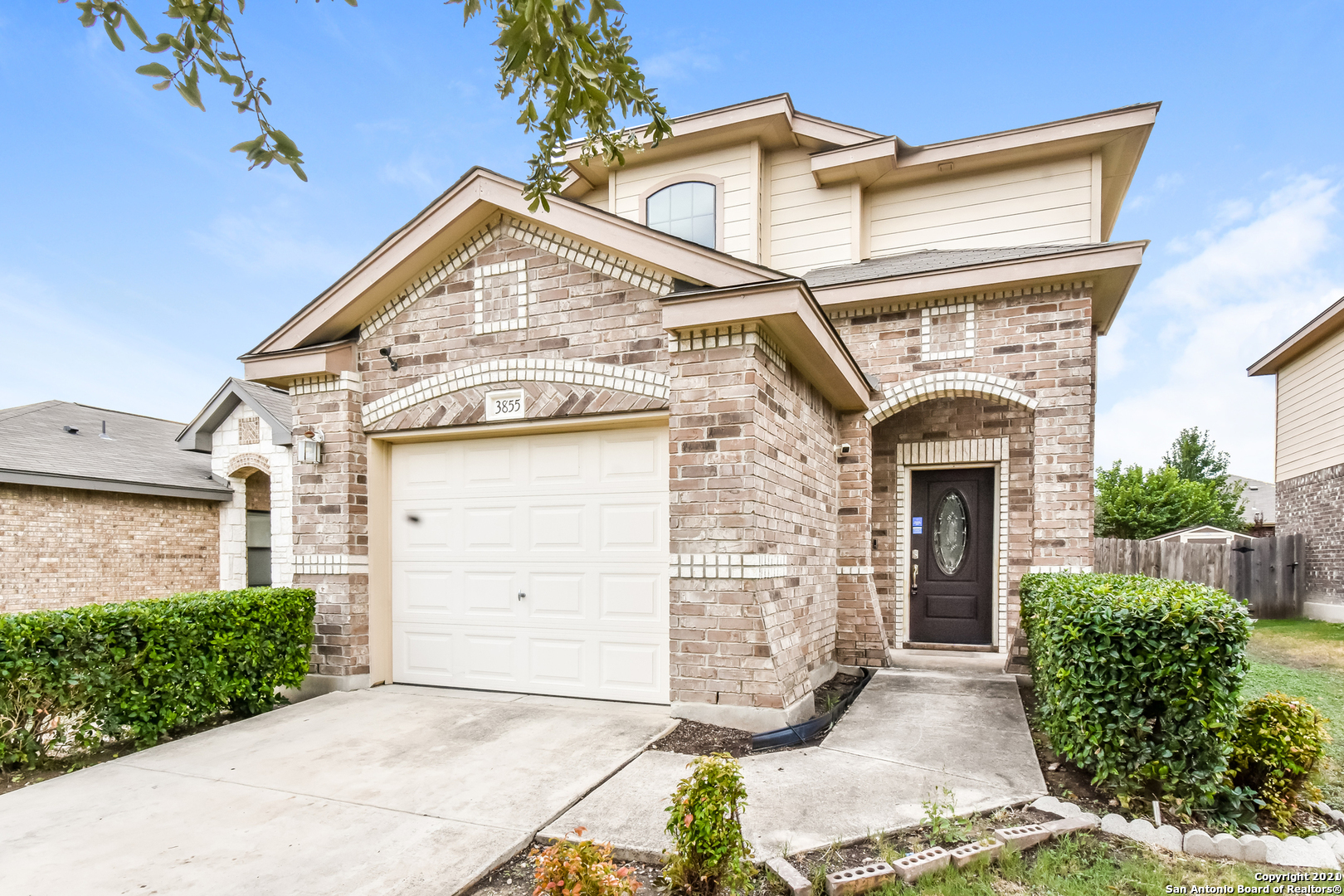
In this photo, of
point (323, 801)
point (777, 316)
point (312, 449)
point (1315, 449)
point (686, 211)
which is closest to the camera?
point (323, 801)

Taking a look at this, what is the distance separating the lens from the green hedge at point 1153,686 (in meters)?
3.30

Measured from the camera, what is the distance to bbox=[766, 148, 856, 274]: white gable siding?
8.64 metres

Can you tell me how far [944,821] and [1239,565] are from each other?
13.4 m

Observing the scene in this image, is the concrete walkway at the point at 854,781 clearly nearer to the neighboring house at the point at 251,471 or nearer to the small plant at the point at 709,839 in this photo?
the small plant at the point at 709,839

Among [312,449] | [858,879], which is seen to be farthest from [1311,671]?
[312,449]

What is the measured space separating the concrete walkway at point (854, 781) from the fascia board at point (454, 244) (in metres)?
3.21

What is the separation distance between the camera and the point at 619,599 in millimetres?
5426

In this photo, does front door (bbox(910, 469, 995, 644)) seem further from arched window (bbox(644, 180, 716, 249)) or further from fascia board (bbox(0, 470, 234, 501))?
fascia board (bbox(0, 470, 234, 501))

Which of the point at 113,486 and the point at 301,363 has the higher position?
the point at 301,363

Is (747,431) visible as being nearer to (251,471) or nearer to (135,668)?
(135,668)

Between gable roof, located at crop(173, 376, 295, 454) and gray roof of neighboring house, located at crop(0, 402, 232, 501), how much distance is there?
76 cm

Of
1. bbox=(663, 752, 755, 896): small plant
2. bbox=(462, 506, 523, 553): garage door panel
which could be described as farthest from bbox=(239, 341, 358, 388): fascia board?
bbox=(663, 752, 755, 896): small plant

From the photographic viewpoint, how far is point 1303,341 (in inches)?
507

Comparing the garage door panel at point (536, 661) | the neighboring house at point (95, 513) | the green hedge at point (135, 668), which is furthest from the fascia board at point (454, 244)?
the neighboring house at point (95, 513)
